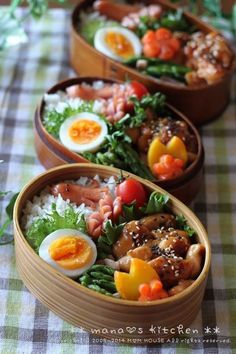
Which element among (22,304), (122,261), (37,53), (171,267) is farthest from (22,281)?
(37,53)

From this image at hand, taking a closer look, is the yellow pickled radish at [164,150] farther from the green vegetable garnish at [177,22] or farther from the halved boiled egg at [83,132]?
the green vegetable garnish at [177,22]

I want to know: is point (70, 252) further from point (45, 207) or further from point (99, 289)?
point (45, 207)

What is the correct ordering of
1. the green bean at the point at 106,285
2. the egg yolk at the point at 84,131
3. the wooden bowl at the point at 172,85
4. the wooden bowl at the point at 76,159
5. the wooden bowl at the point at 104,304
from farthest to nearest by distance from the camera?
the wooden bowl at the point at 172,85
the egg yolk at the point at 84,131
the wooden bowl at the point at 76,159
the green bean at the point at 106,285
the wooden bowl at the point at 104,304

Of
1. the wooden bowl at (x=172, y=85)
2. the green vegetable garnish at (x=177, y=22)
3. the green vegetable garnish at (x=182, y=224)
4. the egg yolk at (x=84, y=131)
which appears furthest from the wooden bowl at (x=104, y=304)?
the green vegetable garnish at (x=177, y=22)

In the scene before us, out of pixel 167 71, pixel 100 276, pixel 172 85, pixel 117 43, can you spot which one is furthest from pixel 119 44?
pixel 100 276

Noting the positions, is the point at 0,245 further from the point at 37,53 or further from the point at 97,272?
the point at 37,53

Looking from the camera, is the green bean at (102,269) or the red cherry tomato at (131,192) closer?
the green bean at (102,269)
